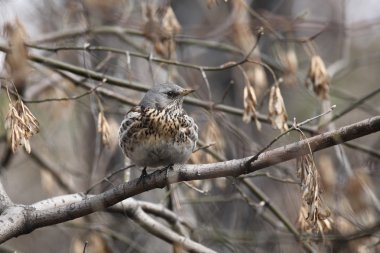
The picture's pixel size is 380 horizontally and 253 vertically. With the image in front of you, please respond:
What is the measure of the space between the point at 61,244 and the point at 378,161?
484cm

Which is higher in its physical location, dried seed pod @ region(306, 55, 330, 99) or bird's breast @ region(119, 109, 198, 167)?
dried seed pod @ region(306, 55, 330, 99)

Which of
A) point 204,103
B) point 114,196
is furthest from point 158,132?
point 114,196

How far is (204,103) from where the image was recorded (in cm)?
504

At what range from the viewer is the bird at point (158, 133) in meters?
4.43

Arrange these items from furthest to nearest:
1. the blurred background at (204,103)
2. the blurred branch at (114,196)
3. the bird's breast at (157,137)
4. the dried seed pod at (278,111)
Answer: the blurred background at (204,103)
the bird's breast at (157,137)
the dried seed pod at (278,111)
the blurred branch at (114,196)

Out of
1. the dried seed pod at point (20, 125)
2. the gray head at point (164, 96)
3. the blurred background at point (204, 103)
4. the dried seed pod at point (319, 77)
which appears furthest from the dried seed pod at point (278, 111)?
the dried seed pod at point (20, 125)

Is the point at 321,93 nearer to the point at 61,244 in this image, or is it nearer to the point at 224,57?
the point at 224,57

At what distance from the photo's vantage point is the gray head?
468 cm

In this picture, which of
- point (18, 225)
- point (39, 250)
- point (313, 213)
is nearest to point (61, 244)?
point (39, 250)

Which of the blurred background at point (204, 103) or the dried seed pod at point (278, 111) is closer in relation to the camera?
the dried seed pod at point (278, 111)

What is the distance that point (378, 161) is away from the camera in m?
5.27

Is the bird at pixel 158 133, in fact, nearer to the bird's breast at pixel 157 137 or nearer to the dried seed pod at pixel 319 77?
the bird's breast at pixel 157 137

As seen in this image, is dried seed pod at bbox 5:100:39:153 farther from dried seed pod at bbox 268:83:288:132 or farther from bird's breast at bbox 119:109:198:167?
dried seed pod at bbox 268:83:288:132

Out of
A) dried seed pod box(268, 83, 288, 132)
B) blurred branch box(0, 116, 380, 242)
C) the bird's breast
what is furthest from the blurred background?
blurred branch box(0, 116, 380, 242)
